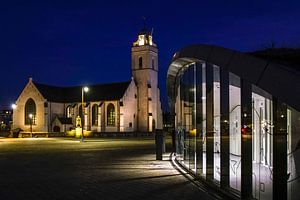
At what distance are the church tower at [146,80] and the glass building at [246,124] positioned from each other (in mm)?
70918

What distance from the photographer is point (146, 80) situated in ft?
286

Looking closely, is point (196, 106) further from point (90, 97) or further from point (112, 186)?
point (90, 97)

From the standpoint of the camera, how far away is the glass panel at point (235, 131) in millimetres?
9523

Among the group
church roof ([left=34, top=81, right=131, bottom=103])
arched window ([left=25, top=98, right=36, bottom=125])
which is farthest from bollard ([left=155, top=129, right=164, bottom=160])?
arched window ([left=25, top=98, right=36, bottom=125])

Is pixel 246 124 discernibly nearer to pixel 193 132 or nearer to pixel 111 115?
pixel 193 132

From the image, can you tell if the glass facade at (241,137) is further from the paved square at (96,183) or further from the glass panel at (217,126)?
the paved square at (96,183)

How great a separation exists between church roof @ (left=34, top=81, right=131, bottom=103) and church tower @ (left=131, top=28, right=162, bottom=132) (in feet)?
12.4

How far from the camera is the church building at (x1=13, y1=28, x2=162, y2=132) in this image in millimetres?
82688

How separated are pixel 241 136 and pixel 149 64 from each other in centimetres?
7890

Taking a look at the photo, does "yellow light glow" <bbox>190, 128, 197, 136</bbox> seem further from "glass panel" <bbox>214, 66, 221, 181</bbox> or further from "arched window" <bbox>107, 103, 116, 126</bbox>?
"arched window" <bbox>107, 103, 116, 126</bbox>

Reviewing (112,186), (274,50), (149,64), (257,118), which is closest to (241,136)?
(257,118)

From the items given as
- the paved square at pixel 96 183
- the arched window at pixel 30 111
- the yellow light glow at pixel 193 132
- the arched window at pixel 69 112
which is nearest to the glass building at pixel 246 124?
the yellow light glow at pixel 193 132

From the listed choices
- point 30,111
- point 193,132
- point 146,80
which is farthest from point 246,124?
point 30,111

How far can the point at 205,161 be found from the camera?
42.2 ft
